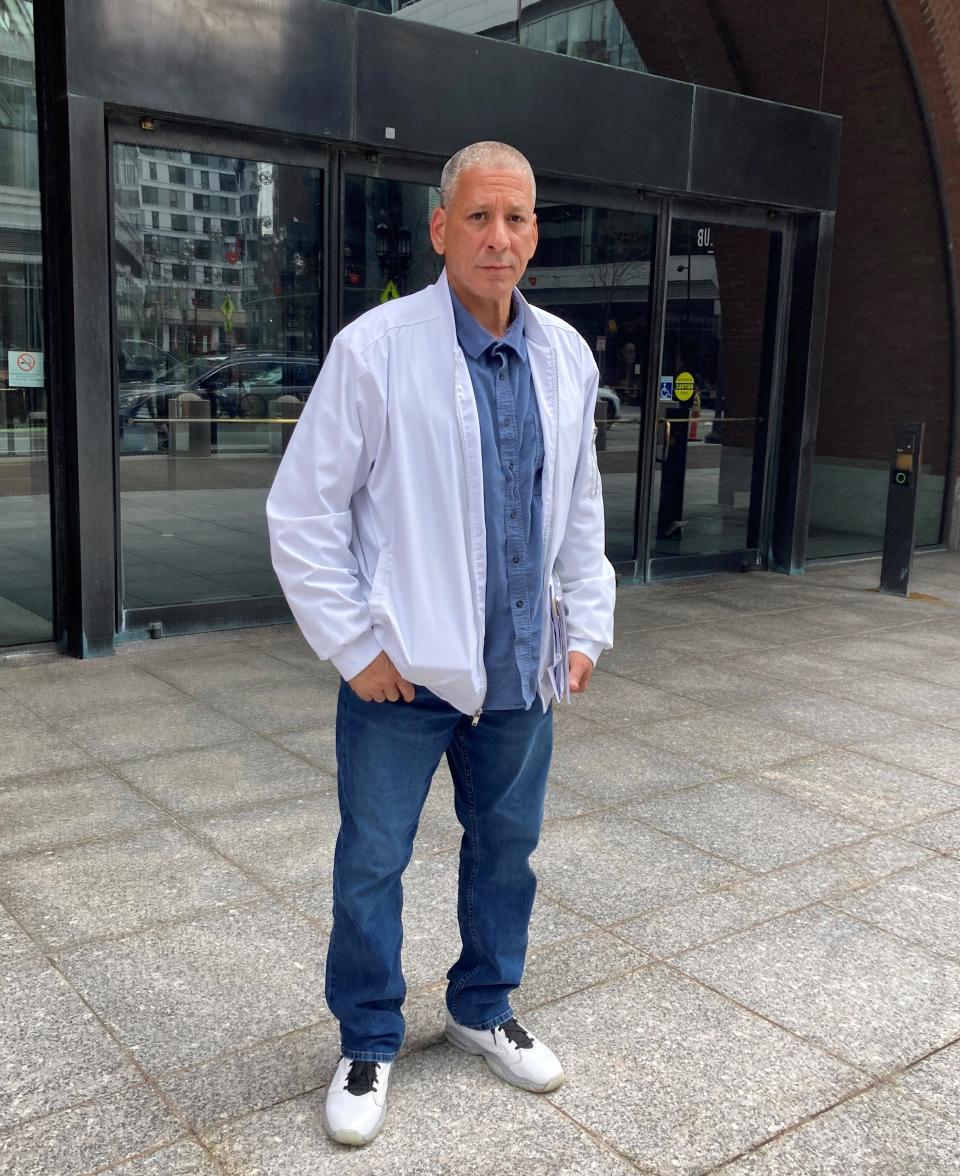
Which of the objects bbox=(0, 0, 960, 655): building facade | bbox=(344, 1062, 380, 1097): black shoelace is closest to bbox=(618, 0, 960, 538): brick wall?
bbox=(0, 0, 960, 655): building facade

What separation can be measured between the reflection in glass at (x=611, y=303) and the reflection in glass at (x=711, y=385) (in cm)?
27

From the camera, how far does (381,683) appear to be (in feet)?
8.32

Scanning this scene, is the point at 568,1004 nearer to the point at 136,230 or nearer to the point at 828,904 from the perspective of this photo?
the point at 828,904

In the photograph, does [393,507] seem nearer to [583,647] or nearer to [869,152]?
[583,647]

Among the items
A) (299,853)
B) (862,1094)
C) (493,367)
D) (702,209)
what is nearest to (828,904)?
(862,1094)

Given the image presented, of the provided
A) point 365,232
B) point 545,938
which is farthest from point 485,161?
point 365,232

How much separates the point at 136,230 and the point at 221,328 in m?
0.73

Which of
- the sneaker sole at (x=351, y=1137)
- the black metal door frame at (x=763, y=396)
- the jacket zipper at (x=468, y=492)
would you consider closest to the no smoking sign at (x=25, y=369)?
the black metal door frame at (x=763, y=396)

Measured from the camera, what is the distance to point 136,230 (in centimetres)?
700

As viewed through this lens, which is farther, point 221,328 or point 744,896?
point 221,328

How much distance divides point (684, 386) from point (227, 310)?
3879 millimetres

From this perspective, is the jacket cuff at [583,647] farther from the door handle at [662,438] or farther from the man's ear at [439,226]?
the door handle at [662,438]

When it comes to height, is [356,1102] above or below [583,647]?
below

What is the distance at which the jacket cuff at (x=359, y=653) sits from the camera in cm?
253
